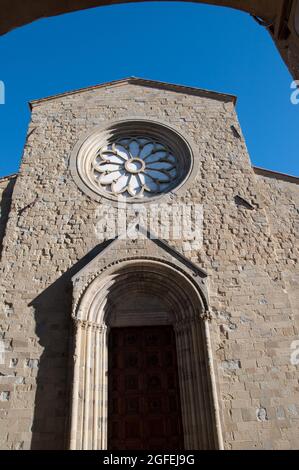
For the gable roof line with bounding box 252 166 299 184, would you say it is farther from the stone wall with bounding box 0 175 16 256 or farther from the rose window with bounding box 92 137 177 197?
the stone wall with bounding box 0 175 16 256

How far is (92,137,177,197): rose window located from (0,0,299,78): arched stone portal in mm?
6865

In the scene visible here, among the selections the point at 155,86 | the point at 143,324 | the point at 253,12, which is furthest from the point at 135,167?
the point at 253,12

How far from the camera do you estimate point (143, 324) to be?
26.7 feet

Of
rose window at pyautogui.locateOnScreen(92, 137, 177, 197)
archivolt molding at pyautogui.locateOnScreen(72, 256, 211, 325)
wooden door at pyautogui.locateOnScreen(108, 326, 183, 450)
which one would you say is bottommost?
wooden door at pyautogui.locateOnScreen(108, 326, 183, 450)

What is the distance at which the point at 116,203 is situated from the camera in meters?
9.27

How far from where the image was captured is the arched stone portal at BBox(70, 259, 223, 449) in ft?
21.5

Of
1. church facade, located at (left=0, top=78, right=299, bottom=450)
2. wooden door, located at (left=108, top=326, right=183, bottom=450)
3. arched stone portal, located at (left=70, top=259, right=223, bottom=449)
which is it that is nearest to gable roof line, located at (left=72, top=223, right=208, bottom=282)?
church facade, located at (left=0, top=78, right=299, bottom=450)

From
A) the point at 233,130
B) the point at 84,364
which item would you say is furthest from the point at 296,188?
the point at 84,364

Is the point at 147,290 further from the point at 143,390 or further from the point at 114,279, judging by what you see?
the point at 143,390

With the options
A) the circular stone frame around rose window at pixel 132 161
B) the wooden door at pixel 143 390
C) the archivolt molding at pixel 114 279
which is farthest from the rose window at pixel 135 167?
the wooden door at pixel 143 390

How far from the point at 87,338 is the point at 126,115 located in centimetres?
695

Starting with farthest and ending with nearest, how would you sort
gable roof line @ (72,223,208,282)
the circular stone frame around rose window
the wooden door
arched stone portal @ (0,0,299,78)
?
the circular stone frame around rose window → gable roof line @ (72,223,208,282) → the wooden door → arched stone portal @ (0,0,299,78)

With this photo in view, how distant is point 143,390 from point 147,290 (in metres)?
2.07

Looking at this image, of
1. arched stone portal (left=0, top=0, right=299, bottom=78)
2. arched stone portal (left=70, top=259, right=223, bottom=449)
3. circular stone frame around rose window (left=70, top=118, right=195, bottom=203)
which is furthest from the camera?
circular stone frame around rose window (left=70, top=118, right=195, bottom=203)
